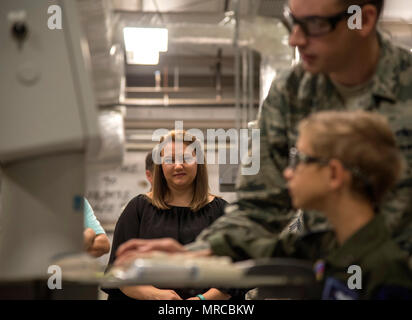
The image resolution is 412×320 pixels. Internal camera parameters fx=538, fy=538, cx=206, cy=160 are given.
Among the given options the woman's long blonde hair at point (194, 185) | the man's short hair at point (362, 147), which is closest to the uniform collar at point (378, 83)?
the man's short hair at point (362, 147)

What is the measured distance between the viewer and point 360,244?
3.25 ft

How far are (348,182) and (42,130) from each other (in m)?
0.57

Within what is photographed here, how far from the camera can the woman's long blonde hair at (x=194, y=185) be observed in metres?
2.35

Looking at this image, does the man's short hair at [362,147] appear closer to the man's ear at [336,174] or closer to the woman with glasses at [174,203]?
the man's ear at [336,174]

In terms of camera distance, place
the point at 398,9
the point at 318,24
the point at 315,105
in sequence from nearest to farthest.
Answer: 1. the point at 318,24
2. the point at 315,105
3. the point at 398,9

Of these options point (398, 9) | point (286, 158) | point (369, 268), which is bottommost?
point (369, 268)

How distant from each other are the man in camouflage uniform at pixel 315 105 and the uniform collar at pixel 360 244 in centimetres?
10

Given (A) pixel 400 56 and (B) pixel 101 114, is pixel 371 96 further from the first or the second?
(B) pixel 101 114

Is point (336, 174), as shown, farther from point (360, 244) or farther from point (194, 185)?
point (194, 185)

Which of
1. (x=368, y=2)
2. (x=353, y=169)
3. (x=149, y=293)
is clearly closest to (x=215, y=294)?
(x=149, y=293)

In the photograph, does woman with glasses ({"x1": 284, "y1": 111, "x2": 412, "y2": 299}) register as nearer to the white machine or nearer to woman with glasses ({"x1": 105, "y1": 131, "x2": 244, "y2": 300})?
the white machine

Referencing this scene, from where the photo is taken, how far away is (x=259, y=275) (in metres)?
0.81

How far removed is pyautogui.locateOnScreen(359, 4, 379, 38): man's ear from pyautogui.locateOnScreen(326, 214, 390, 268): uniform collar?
0.39 meters
